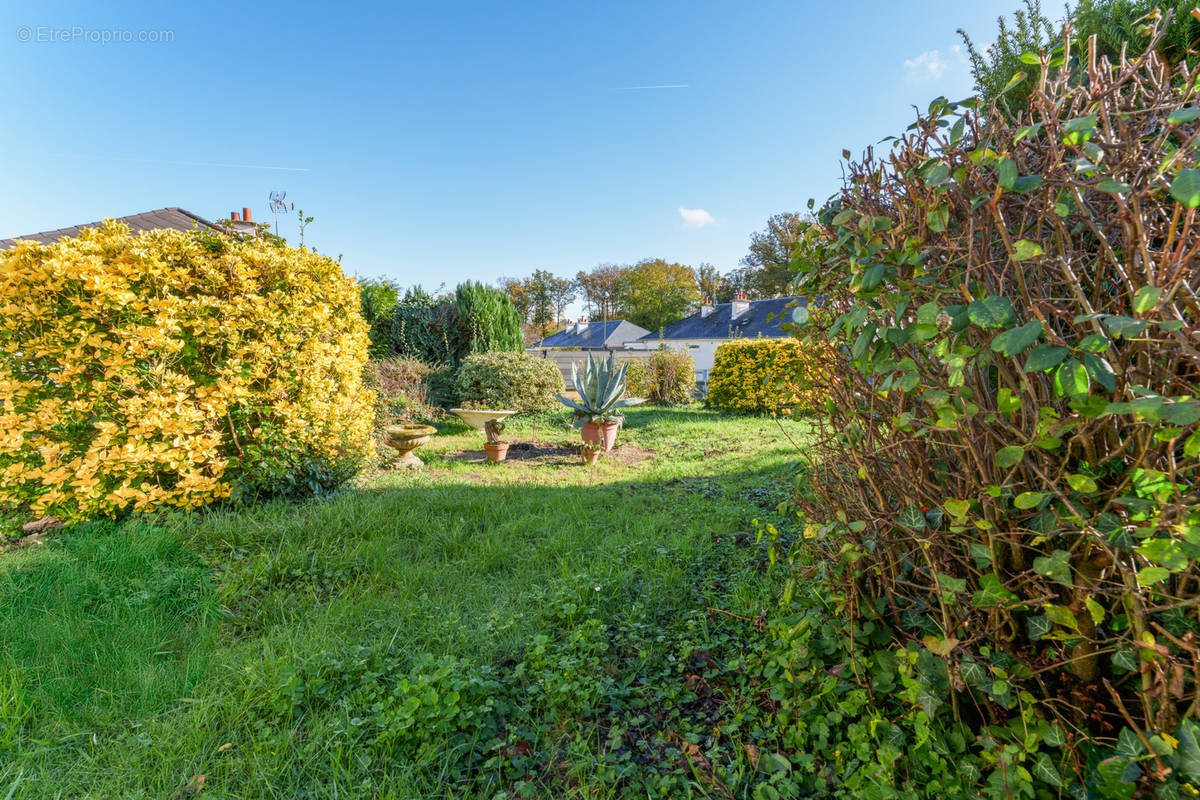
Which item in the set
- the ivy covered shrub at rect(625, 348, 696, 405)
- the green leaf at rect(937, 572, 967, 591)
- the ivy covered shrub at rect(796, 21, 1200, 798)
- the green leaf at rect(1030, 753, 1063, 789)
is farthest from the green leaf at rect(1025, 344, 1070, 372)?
the ivy covered shrub at rect(625, 348, 696, 405)

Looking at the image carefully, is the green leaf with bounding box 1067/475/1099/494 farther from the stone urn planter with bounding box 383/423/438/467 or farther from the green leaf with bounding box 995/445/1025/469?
the stone urn planter with bounding box 383/423/438/467

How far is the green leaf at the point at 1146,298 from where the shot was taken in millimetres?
755

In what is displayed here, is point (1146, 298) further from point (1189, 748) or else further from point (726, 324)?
point (726, 324)

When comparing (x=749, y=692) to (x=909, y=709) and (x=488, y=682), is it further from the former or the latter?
(x=488, y=682)

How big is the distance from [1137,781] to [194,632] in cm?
337

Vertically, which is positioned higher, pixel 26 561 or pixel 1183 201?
pixel 1183 201

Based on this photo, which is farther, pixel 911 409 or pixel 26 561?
pixel 26 561

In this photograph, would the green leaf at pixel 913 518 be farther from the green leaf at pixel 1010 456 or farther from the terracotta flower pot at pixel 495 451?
the terracotta flower pot at pixel 495 451

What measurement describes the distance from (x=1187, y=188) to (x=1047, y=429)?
0.43 meters

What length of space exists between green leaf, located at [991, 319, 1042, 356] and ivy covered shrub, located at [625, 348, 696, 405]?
37.1ft

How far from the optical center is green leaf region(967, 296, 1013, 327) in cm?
86

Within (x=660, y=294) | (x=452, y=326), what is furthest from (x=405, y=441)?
(x=660, y=294)

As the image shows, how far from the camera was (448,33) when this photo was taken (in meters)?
7.63

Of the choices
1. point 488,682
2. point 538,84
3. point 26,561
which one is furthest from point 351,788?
point 538,84
